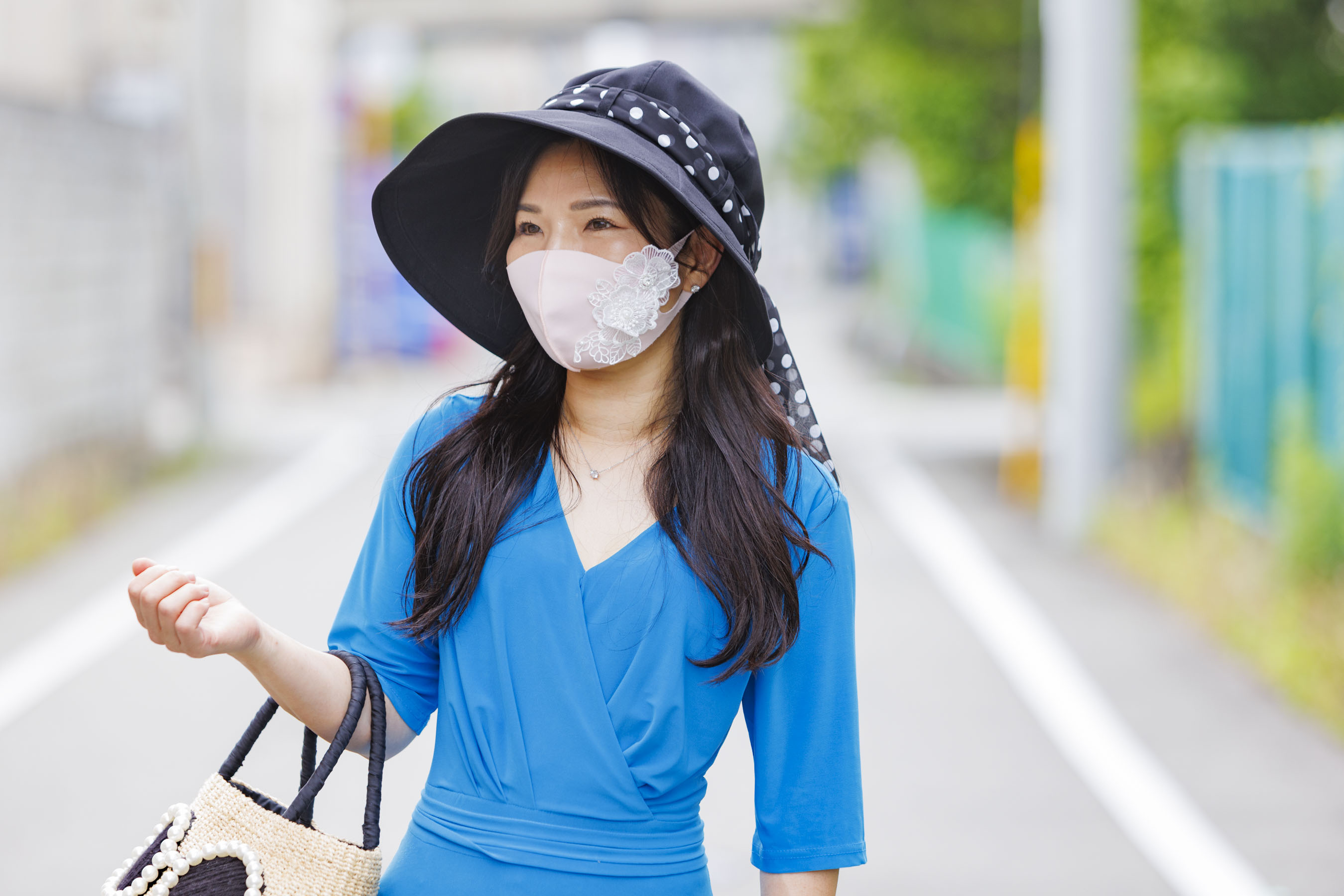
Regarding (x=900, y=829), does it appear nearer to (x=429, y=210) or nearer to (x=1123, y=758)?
(x=1123, y=758)

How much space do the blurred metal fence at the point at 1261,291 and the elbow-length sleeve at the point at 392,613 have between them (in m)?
6.49

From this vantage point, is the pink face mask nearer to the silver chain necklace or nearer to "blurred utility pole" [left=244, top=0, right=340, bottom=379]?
the silver chain necklace

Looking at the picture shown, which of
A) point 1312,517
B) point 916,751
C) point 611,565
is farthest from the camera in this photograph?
point 1312,517

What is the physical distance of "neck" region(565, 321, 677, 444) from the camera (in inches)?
87.4

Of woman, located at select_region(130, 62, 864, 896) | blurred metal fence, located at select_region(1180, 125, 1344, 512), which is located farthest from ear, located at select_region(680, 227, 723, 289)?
blurred metal fence, located at select_region(1180, 125, 1344, 512)

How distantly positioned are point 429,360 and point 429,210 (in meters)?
23.4

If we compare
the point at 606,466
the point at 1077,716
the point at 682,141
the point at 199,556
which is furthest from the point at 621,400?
the point at 199,556

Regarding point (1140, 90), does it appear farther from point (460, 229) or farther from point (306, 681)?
point (306, 681)

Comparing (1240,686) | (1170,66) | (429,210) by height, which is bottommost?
(1240,686)

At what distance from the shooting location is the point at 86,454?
11508mm

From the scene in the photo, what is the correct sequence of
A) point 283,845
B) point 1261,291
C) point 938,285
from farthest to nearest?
point 938,285 < point 1261,291 < point 283,845

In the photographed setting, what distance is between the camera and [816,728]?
2.10 metres

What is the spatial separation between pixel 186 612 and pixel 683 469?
63 cm

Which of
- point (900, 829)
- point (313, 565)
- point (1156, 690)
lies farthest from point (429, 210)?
point (313, 565)
